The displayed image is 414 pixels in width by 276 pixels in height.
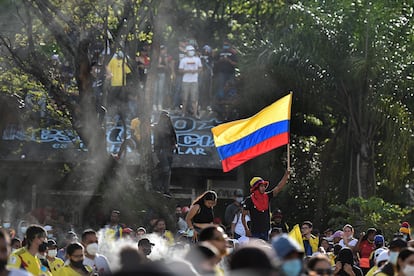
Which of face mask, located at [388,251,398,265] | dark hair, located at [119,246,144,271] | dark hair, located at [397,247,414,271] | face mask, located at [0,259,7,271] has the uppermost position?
dark hair, located at [119,246,144,271]

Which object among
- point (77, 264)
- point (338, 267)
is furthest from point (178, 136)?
point (77, 264)

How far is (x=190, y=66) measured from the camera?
998 inches

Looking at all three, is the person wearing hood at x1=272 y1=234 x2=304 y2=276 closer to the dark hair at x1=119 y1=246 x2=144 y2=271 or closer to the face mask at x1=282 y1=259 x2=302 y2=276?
the face mask at x1=282 y1=259 x2=302 y2=276

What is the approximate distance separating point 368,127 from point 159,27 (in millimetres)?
4739

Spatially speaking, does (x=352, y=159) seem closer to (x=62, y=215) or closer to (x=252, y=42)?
(x=252, y=42)

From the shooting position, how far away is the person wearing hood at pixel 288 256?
7.09 m

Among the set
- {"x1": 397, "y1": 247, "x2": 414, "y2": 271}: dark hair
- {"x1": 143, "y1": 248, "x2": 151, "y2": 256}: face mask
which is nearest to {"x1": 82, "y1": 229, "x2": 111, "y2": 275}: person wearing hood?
{"x1": 143, "y1": 248, "x2": 151, "y2": 256}: face mask

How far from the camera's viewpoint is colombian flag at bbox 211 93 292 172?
16438mm

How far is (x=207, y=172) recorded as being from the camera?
26.0m

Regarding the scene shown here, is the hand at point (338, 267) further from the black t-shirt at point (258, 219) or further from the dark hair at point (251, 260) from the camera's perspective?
the dark hair at point (251, 260)

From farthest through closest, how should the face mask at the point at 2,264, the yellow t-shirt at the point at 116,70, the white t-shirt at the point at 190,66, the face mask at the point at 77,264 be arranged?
the white t-shirt at the point at 190,66 < the yellow t-shirt at the point at 116,70 < the face mask at the point at 77,264 < the face mask at the point at 2,264

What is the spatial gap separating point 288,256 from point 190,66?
1832 centimetres

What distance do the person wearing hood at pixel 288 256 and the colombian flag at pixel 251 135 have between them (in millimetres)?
9086

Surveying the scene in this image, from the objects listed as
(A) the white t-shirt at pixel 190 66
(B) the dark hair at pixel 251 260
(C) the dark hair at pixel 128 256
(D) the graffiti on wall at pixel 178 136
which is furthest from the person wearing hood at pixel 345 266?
(A) the white t-shirt at pixel 190 66
